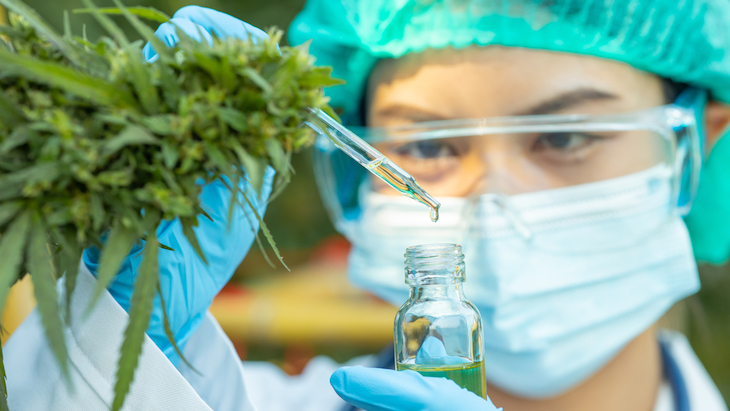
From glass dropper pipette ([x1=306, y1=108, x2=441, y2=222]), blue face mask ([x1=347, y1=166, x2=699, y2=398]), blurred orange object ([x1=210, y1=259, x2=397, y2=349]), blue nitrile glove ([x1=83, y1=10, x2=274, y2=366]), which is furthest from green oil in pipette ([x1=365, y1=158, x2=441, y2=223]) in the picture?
blurred orange object ([x1=210, y1=259, x2=397, y2=349])

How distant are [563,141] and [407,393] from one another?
592 millimetres

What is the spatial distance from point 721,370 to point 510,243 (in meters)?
1.75

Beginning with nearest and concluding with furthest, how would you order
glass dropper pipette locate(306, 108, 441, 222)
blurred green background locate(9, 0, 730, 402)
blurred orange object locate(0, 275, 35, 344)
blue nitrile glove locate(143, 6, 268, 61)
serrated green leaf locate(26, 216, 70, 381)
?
1. serrated green leaf locate(26, 216, 70, 381)
2. glass dropper pipette locate(306, 108, 441, 222)
3. blue nitrile glove locate(143, 6, 268, 61)
4. blurred orange object locate(0, 275, 35, 344)
5. blurred green background locate(9, 0, 730, 402)

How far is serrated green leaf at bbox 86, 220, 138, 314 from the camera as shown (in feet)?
0.99

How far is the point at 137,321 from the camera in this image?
0.32 metres

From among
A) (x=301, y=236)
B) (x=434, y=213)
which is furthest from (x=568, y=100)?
(x=301, y=236)

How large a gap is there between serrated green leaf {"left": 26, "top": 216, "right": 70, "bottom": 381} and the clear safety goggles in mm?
676

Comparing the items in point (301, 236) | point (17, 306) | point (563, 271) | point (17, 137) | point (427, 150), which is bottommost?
point (301, 236)

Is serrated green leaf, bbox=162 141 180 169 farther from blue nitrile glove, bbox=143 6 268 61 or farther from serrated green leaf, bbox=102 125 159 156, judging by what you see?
blue nitrile glove, bbox=143 6 268 61

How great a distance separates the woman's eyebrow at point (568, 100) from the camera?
0.86m

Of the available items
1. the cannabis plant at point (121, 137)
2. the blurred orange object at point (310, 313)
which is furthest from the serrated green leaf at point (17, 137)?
the blurred orange object at point (310, 313)

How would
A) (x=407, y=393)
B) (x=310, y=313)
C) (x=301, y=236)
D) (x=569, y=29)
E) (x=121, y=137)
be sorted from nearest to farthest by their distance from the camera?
(x=121, y=137) → (x=407, y=393) → (x=569, y=29) → (x=310, y=313) → (x=301, y=236)

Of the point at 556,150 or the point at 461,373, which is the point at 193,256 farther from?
the point at 556,150

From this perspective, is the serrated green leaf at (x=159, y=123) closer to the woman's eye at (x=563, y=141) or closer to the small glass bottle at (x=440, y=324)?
the small glass bottle at (x=440, y=324)
